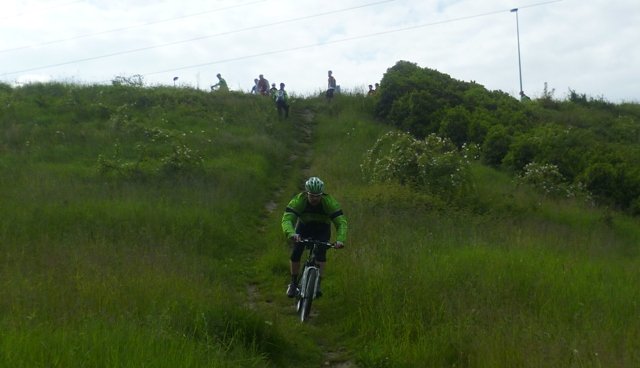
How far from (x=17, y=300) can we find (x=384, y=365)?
3754mm

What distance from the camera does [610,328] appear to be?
704cm

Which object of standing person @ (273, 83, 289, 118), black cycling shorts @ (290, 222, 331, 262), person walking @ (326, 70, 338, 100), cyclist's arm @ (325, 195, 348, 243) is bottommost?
black cycling shorts @ (290, 222, 331, 262)

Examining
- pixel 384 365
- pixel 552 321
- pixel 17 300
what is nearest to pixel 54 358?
pixel 17 300

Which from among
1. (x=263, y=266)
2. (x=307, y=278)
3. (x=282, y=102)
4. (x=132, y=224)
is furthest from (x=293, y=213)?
(x=282, y=102)

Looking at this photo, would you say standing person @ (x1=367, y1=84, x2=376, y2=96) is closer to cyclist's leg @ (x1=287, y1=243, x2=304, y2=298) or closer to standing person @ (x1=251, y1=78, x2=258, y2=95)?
standing person @ (x1=251, y1=78, x2=258, y2=95)

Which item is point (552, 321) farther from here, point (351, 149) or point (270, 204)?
point (351, 149)

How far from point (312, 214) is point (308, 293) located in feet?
3.78

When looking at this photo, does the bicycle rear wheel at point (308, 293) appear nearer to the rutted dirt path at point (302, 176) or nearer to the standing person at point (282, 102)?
the rutted dirt path at point (302, 176)

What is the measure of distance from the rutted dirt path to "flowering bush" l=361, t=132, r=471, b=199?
8.82ft

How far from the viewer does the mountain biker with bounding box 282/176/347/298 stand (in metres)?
9.17

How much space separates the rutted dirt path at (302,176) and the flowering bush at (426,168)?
2.69m

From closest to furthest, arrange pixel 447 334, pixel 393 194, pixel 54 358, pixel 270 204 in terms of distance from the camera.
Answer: pixel 54 358 < pixel 447 334 < pixel 393 194 < pixel 270 204

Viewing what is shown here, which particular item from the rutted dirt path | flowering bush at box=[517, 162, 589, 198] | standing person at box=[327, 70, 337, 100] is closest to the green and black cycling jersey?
the rutted dirt path

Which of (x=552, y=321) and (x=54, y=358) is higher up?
(x=54, y=358)
